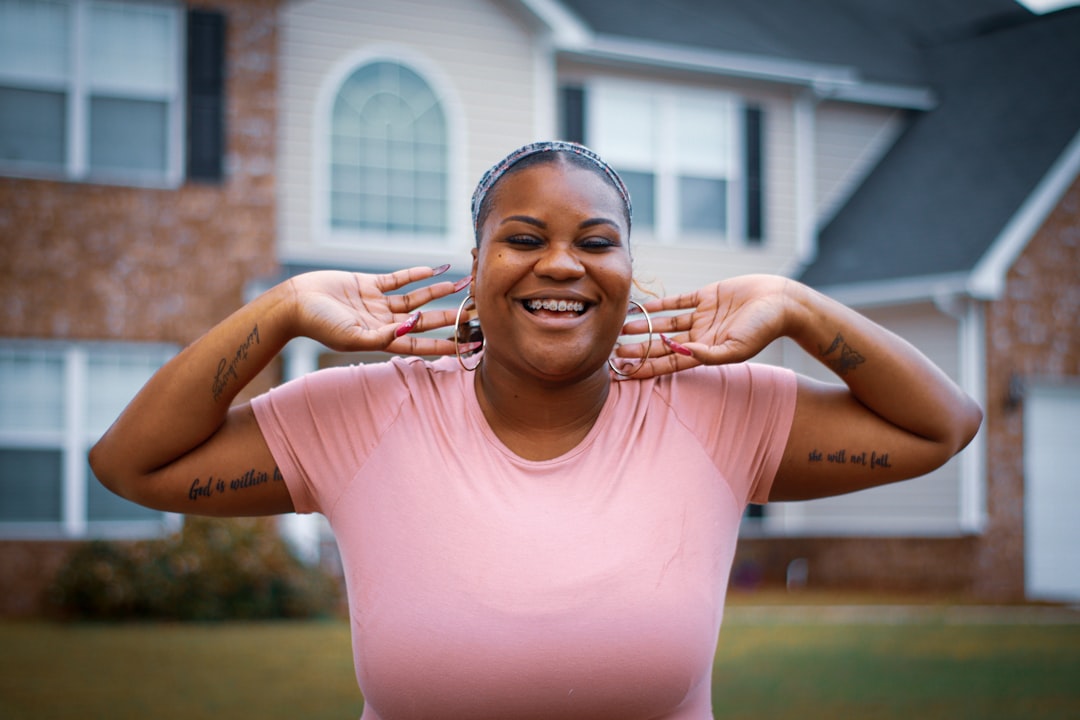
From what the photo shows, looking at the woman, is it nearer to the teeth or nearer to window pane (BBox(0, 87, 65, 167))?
the teeth

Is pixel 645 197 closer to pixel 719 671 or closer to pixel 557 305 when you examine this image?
pixel 719 671

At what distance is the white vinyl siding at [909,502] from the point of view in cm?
1431

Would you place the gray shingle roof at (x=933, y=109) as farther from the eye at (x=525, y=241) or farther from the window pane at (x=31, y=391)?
the eye at (x=525, y=241)

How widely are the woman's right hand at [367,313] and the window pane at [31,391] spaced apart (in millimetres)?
10386

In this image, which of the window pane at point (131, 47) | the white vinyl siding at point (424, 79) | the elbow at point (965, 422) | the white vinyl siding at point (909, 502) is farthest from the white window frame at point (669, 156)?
the elbow at point (965, 422)

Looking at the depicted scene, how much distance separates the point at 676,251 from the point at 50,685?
9.73 metres

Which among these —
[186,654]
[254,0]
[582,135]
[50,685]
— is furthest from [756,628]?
[254,0]

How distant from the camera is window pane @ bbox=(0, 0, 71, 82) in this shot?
11875 millimetres


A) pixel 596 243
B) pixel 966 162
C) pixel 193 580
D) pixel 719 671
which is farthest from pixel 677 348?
pixel 966 162

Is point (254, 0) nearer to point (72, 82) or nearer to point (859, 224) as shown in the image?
point (72, 82)

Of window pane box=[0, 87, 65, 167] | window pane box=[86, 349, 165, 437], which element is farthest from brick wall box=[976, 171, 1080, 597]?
window pane box=[0, 87, 65, 167]

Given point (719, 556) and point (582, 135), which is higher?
point (582, 135)

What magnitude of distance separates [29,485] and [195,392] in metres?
10.4

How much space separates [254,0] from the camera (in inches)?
499
